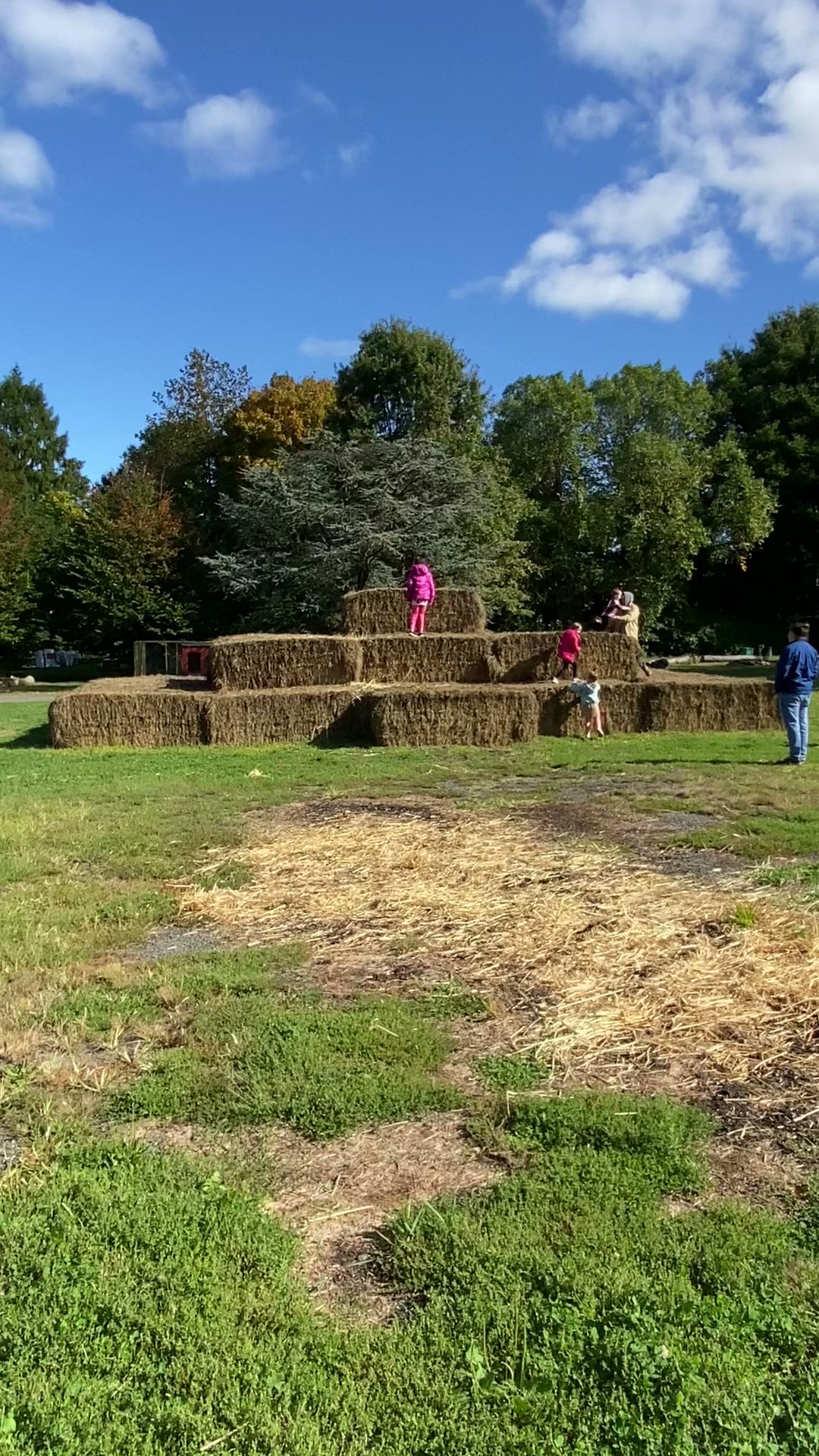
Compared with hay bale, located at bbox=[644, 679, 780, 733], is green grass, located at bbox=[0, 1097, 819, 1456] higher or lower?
lower

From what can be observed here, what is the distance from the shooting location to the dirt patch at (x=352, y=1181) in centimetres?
247

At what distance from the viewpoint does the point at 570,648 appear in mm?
15984

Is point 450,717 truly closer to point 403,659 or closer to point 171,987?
point 403,659

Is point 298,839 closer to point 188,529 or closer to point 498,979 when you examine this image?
point 498,979

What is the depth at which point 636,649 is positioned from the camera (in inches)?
661

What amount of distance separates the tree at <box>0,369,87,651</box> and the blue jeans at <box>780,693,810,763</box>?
31.3 m

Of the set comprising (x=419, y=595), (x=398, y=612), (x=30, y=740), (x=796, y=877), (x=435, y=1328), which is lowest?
(x=435, y=1328)

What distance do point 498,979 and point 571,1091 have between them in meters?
1.12

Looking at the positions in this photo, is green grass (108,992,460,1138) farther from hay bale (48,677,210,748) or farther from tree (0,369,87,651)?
tree (0,369,87,651)

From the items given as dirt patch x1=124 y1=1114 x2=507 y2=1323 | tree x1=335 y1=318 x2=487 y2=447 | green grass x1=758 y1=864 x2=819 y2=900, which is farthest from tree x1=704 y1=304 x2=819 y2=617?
dirt patch x1=124 y1=1114 x2=507 y2=1323

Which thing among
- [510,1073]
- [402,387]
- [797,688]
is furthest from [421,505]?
[510,1073]

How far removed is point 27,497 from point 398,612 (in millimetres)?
38916

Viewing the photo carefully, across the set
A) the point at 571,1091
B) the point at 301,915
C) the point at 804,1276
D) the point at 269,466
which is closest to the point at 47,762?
the point at 301,915

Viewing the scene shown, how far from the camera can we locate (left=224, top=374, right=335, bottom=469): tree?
36312 mm
